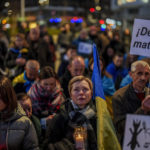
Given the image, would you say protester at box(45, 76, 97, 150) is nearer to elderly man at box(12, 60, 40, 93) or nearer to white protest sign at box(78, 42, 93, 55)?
elderly man at box(12, 60, 40, 93)

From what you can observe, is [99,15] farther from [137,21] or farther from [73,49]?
[73,49]

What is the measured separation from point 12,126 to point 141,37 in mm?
1388

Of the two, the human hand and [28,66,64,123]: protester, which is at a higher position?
the human hand

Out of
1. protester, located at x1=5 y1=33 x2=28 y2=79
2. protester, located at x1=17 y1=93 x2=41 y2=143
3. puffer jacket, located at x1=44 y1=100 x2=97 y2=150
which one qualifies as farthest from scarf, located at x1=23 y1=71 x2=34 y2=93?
puffer jacket, located at x1=44 y1=100 x2=97 y2=150

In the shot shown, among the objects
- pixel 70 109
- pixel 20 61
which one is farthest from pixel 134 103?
pixel 20 61

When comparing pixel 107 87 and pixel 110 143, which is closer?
pixel 110 143

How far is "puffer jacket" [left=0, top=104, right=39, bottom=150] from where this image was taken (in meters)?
2.52

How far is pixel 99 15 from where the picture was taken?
3.17m

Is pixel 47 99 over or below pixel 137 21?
below

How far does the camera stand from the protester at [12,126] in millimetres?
2516

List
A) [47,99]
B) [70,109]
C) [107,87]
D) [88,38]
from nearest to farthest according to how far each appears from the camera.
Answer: [70,109] → [47,99] → [107,87] → [88,38]

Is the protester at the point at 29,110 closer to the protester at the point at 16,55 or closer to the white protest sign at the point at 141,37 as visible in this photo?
the white protest sign at the point at 141,37

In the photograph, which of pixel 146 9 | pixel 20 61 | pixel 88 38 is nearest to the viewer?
pixel 20 61

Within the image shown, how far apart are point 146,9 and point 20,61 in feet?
60.4
